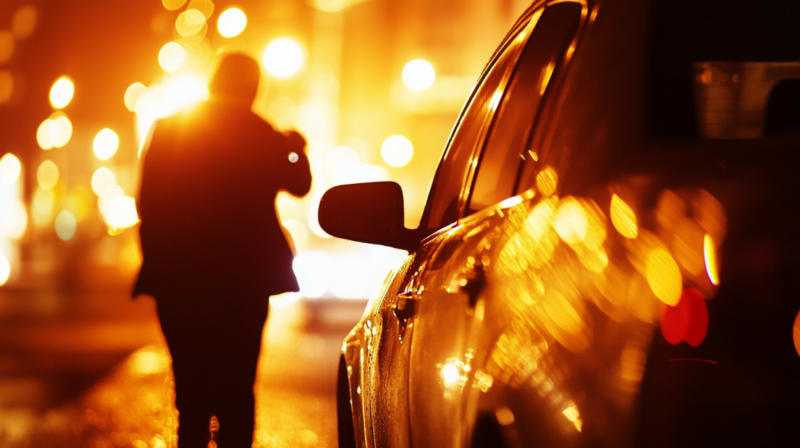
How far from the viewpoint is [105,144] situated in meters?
65.2

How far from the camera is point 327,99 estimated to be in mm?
51594

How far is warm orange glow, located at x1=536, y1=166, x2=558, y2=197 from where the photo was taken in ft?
7.22

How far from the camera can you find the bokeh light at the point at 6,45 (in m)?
64.2

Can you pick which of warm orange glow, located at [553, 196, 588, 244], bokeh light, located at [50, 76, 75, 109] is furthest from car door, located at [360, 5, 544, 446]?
bokeh light, located at [50, 76, 75, 109]

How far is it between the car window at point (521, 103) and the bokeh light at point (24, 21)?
56.7 m

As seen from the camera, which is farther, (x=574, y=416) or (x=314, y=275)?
(x=314, y=275)

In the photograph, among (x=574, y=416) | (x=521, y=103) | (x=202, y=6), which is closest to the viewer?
(x=574, y=416)

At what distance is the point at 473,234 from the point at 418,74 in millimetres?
65148

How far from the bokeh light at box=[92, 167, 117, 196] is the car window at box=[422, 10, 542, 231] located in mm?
68519

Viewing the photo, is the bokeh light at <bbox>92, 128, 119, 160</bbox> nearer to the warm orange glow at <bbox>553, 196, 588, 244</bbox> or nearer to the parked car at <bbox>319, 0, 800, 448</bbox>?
the parked car at <bbox>319, 0, 800, 448</bbox>

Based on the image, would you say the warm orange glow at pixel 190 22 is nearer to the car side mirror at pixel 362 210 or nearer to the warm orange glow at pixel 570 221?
the car side mirror at pixel 362 210

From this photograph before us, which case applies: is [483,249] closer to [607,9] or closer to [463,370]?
[463,370]

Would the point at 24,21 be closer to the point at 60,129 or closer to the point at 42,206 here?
the point at 60,129

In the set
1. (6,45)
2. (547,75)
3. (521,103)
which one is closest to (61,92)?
(6,45)
